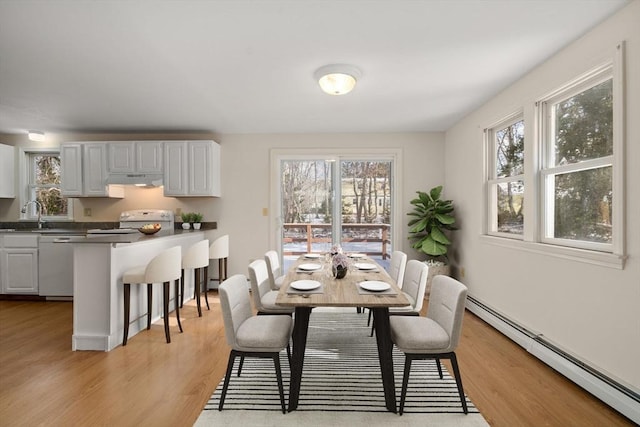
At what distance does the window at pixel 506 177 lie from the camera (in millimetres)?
3145

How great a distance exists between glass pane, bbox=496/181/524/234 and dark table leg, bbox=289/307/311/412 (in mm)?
2478

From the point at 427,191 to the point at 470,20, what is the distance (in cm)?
309

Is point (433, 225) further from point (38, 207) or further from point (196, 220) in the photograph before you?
point (38, 207)

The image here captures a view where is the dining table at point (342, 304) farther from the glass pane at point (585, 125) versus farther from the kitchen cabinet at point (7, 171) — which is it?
the kitchen cabinet at point (7, 171)

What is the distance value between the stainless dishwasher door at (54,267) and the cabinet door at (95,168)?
82 centimetres

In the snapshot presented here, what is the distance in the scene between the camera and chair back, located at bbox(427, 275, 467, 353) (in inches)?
73.2

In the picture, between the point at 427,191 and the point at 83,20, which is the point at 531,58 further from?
the point at 83,20

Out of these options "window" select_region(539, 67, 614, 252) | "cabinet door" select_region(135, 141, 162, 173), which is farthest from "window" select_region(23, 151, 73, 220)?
"window" select_region(539, 67, 614, 252)

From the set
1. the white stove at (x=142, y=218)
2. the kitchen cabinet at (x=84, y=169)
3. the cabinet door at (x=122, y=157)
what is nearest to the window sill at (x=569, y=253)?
the white stove at (x=142, y=218)

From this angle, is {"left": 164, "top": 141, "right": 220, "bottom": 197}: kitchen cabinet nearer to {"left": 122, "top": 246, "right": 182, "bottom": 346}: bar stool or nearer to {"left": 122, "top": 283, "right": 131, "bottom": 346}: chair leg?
{"left": 122, "top": 246, "right": 182, "bottom": 346}: bar stool

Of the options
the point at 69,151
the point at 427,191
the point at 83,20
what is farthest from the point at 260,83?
the point at 69,151

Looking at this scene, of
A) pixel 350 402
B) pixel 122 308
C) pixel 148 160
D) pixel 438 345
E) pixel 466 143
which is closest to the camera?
pixel 438 345

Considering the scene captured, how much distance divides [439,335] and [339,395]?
30.7 inches

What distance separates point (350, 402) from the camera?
2.01m
